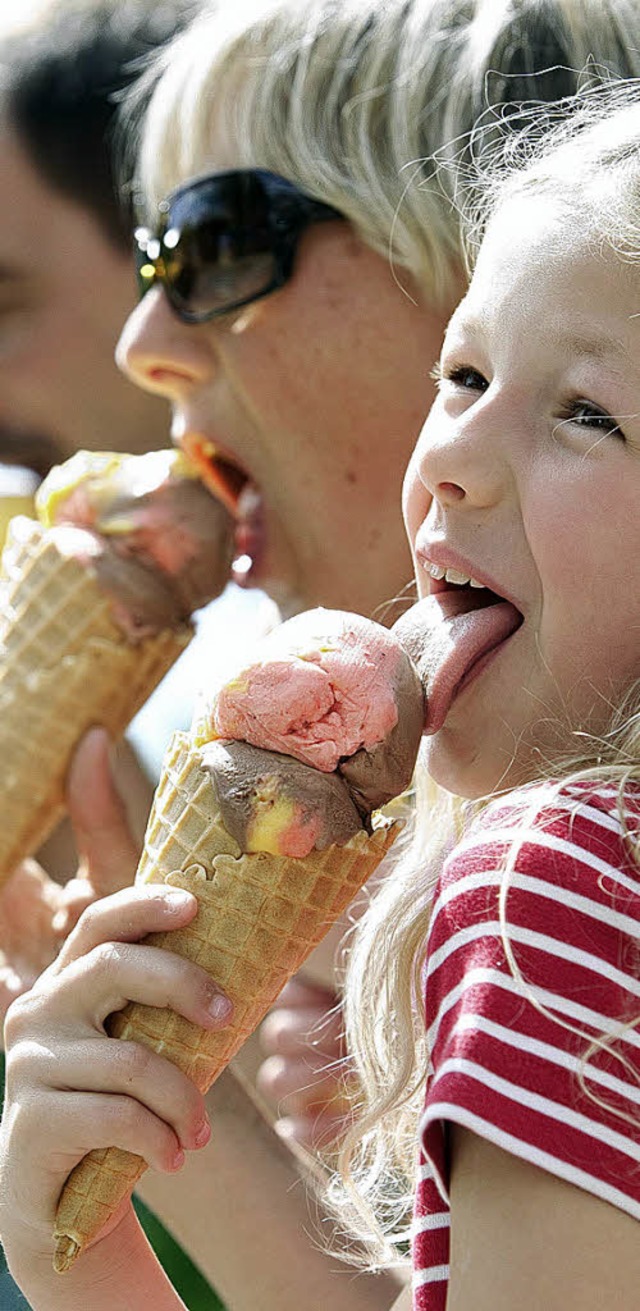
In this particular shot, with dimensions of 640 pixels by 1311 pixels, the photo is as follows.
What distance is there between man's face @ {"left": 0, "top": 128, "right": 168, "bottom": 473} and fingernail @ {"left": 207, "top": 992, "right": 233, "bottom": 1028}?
2.20 m

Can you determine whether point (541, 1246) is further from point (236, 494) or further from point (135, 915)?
point (236, 494)

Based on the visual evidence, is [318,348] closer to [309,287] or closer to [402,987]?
[309,287]

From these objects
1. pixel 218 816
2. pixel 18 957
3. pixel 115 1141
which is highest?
pixel 218 816

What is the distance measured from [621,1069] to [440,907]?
0.22 metres

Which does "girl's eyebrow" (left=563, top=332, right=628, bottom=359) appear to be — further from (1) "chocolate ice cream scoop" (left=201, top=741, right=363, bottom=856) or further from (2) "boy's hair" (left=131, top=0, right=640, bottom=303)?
(2) "boy's hair" (left=131, top=0, right=640, bottom=303)

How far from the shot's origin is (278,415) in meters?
2.68

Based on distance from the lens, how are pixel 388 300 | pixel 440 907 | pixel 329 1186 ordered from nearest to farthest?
1. pixel 440 907
2. pixel 329 1186
3. pixel 388 300

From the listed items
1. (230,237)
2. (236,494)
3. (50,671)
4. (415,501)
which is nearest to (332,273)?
(230,237)

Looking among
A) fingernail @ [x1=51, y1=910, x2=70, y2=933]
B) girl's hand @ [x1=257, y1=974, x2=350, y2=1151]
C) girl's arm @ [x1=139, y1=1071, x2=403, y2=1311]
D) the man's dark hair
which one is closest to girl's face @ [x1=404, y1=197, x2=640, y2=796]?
girl's arm @ [x1=139, y1=1071, x2=403, y2=1311]

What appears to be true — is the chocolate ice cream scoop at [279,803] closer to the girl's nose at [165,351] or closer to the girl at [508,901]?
the girl at [508,901]

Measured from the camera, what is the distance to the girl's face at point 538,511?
4.79 ft

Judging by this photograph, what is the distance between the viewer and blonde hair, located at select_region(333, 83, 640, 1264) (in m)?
1.48

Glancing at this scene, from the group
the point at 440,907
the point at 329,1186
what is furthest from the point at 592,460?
the point at 329,1186

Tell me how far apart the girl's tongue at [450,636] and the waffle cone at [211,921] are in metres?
0.16
